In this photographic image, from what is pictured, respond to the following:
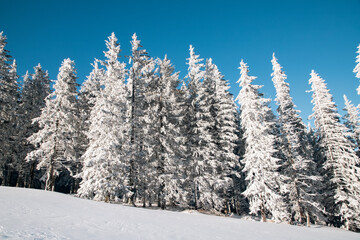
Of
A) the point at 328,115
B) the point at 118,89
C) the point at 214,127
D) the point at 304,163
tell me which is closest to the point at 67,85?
the point at 118,89

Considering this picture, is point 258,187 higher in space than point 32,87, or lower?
lower

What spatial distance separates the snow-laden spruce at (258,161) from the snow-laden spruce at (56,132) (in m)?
19.1

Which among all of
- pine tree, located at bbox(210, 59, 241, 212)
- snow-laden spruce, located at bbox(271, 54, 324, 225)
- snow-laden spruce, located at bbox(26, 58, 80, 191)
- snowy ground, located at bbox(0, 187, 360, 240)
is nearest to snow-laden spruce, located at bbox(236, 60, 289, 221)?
pine tree, located at bbox(210, 59, 241, 212)

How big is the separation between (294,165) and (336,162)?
20.1 ft

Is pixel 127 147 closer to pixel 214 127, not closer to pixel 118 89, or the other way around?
pixel 118 89

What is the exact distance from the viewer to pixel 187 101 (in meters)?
26.2

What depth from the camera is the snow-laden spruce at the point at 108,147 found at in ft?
57.4

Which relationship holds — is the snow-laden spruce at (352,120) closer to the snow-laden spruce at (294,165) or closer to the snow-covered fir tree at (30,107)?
the snow-laden spruce at (294,165)

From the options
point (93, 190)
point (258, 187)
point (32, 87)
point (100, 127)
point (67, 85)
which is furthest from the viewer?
point (32, 87)

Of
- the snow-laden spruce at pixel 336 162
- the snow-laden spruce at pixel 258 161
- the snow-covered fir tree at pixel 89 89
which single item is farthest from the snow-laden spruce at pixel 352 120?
the snow-covered fir tree at pixel 89 89

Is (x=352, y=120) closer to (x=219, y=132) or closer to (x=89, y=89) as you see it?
(x=219, y=132)

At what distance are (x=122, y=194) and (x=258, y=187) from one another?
1310cm

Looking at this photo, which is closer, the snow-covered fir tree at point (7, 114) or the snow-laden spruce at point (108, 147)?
the snow-laden spruce at point (108, 147)

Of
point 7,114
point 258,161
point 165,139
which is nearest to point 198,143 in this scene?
point 165,139
